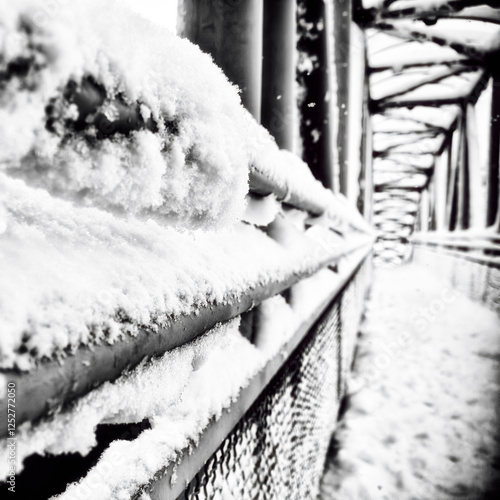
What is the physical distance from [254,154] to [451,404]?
8.39ft

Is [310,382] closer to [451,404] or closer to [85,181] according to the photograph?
[85,181]

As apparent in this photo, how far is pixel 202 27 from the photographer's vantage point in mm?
1058

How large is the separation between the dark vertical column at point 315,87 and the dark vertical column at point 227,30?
1.86 meters

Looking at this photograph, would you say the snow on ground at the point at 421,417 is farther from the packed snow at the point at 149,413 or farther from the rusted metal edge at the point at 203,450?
the packed snow at the point at 149,413

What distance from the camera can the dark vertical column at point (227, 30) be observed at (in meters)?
1.05

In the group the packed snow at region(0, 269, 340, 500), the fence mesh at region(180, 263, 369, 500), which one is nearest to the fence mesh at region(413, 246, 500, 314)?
the fence mesh at region(180, 263, 369, 500)

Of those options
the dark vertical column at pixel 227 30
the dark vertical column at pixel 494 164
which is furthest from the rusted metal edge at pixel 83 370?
the dark vertical column at pixel 494 164

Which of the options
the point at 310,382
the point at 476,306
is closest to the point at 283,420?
the point at 310,382

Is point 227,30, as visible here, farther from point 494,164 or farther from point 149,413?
point 494,164

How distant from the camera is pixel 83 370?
0.85 ft

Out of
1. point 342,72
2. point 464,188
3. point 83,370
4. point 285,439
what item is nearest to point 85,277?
point 83,370

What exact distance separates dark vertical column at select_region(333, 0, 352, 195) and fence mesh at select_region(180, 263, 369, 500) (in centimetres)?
367

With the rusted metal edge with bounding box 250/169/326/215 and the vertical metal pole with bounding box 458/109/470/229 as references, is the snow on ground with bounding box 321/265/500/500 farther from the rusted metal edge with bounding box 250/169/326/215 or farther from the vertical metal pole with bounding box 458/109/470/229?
the vertical metal pole with bounding box 458/109/470/229

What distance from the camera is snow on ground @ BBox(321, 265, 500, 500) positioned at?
5.83 feet
